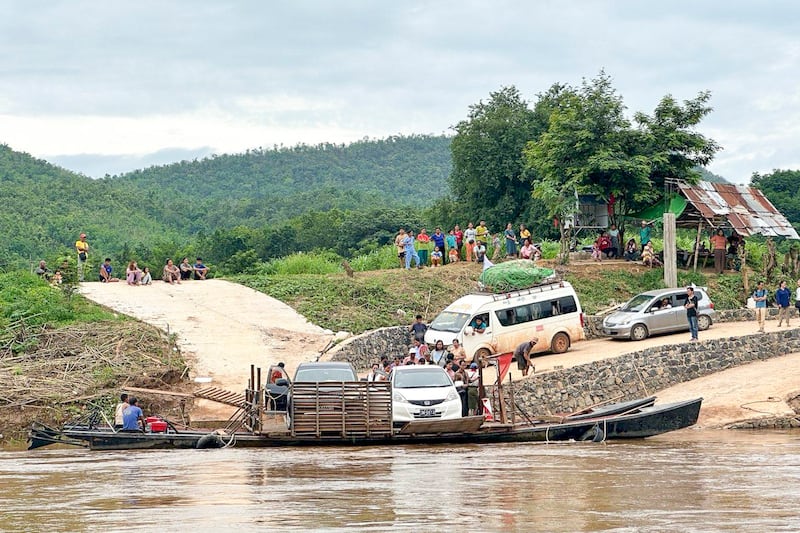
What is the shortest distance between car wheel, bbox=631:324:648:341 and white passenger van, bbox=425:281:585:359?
148 cm

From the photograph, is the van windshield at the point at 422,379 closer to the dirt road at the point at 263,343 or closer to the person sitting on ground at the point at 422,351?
the person sitting on ground at the point at 422,351

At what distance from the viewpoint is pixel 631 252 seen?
4303 centimetres

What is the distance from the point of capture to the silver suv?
3391 cm

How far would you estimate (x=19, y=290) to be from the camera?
3297 centimetres

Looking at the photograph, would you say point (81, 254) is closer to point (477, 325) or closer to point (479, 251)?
point (479, 251)

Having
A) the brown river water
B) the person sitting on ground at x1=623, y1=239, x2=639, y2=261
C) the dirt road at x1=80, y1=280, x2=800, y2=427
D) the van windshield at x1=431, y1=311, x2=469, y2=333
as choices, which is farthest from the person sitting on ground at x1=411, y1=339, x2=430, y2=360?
the person sitting on ground at x1=623, y1=239, x2=639, y2=261

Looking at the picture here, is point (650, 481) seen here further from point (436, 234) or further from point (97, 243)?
point (97, 243)

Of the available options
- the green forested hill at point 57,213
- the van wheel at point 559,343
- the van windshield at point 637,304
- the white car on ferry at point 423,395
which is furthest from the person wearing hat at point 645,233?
the green forested hill at point 57,213

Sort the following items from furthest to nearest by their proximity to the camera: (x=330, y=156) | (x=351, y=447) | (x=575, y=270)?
(x=330, y=156)
(x=575, y=270)
(x=351, y=447)

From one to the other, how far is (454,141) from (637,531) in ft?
130

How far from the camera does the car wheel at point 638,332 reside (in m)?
33.8

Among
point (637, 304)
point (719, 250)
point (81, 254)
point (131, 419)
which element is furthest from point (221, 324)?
point (719, 250)

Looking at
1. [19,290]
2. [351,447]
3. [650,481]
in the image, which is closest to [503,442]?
[351,447]

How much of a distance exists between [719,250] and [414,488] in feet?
90.6
